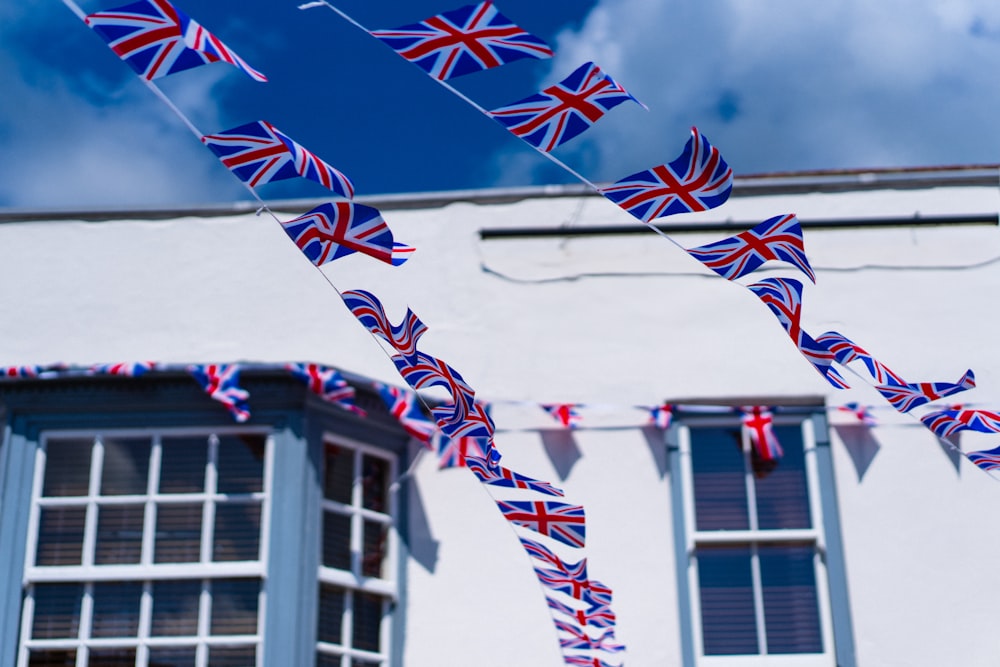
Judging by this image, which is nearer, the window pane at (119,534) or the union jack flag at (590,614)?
the union jack flag at (590,614)

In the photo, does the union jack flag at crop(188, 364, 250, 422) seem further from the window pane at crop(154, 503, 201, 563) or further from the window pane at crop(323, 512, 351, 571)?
the window pane at crop(323, 512, 351, 571)

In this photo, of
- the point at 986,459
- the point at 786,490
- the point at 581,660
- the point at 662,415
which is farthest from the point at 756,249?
the point at 786,490

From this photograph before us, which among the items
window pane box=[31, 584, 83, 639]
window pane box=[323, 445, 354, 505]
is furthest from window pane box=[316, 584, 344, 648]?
window pane box=[31, 584, 83, 639]

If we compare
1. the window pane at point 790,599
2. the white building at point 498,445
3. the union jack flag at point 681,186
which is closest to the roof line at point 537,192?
the white building at point 498,445

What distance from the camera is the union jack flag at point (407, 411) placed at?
7570mm

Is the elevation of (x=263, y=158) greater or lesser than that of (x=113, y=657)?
greater

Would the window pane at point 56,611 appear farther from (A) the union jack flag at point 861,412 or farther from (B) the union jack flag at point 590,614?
(A) the union jack flag at point 861,412

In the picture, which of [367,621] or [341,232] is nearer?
[341,232]

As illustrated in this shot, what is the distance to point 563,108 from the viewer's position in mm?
5148

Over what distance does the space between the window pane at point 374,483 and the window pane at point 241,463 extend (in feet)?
1.91

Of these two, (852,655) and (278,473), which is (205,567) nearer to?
(278,473)

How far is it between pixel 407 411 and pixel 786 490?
2.12 metres

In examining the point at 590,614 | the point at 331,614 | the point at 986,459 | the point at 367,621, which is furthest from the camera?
the point at 367,621

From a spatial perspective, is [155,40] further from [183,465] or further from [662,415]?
[662,415]
